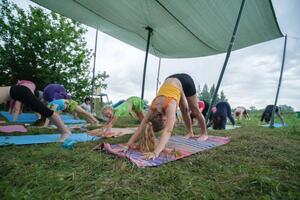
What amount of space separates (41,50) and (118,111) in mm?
8793

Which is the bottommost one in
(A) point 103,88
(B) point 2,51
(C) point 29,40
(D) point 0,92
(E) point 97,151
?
(E) point 97,151

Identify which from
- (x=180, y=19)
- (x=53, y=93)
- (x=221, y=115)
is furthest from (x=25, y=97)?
(x=221, y=115)

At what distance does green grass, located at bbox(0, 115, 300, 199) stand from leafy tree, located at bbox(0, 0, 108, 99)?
903 centimetres

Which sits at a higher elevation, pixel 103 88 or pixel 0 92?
pixel 103 88

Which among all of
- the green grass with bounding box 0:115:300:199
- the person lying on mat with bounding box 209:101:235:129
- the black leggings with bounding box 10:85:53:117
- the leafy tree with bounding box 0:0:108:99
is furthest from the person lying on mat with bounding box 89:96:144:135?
the leafy tree with bounding box 0:0:108:99

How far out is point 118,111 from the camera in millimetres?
3416

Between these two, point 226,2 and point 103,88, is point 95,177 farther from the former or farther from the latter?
point 103,88

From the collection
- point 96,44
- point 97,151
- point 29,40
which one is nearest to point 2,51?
point 29,40

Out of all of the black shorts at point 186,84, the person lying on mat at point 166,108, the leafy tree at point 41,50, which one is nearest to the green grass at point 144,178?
the person lying on mat at point 166,108

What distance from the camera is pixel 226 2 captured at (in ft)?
12.7

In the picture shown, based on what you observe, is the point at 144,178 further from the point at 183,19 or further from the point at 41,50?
the point at 41,50

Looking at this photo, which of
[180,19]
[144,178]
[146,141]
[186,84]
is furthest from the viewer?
[180,19]

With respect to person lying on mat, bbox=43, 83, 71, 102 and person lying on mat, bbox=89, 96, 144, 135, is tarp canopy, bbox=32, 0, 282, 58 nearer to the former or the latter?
person lying on mat, bbox=43, 83, 71, 102

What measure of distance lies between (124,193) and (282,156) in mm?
1841
